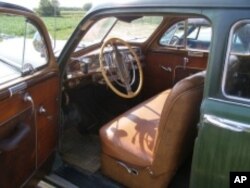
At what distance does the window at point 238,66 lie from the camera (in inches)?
61.6

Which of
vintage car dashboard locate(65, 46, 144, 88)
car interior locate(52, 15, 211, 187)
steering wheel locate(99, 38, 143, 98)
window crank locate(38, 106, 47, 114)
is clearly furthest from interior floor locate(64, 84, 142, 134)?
window crank locate(38, 106, 47, 114)

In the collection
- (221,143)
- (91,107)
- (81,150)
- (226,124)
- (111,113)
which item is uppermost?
(226,124)

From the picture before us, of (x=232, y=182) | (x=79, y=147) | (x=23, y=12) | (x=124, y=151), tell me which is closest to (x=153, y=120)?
(x=124, y=151)

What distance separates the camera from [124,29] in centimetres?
409

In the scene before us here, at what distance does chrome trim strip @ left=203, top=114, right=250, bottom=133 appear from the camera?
4.99 ft

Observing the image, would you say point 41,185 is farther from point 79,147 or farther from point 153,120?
point 153,120

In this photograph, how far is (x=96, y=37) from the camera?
12.6 ft

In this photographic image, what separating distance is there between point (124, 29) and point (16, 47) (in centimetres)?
215

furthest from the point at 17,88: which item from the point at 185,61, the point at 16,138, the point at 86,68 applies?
the point at 185,61

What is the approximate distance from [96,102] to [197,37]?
4.59 ft

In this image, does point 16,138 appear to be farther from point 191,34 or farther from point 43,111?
point 191,34

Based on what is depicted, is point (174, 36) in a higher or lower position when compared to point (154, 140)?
higher

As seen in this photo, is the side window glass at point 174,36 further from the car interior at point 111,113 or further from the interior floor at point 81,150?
the interior floor at point 81,150

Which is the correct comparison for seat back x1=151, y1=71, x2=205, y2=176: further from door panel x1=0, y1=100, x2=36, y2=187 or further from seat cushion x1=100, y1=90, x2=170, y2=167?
door panel x1=0, y1=100, x2=36, y2=187
